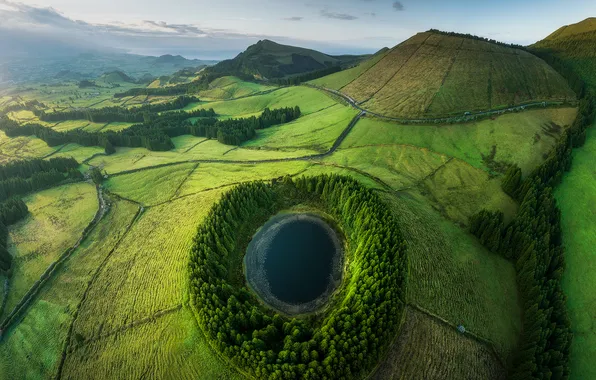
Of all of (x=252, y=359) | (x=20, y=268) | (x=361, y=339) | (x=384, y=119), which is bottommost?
(x=20, y=268)

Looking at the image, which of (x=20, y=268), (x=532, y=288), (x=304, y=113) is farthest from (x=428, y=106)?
(x=20, y=268)

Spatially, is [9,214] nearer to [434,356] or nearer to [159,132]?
[159,132]

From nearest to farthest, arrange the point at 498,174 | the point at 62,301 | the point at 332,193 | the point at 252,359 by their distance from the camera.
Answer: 1. the point at 252,359
2. the point at 62,301
3. the point at 332,193
4. the point at 498,174

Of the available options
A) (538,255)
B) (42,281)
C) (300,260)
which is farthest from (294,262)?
(42,281)

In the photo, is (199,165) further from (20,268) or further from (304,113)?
(304,113)

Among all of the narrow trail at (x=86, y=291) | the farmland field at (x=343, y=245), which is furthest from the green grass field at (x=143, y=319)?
the narrow trail at (x=86, y=291)
